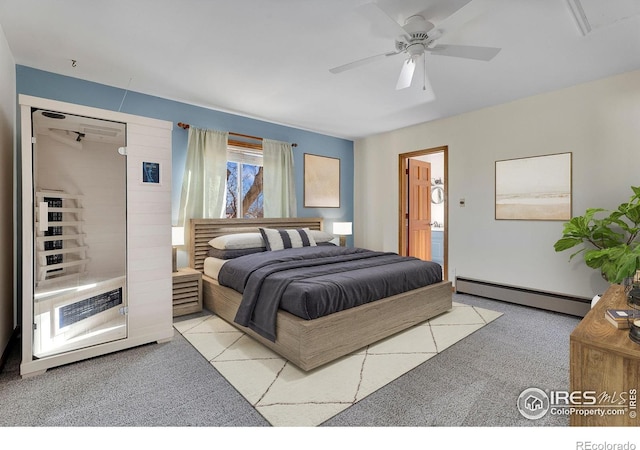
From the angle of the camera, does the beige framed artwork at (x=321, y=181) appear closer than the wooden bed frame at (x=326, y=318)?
No

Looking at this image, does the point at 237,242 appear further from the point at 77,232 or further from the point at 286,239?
the point at 77,232

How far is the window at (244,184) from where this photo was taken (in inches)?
174

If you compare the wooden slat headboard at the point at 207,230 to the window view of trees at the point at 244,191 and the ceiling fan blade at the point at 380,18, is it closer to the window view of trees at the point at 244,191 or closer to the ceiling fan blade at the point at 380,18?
the window view of trees at the point at 244,191

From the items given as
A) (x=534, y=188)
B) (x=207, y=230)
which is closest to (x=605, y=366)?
(x=534, y=188)

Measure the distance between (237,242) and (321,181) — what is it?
2.20 meters

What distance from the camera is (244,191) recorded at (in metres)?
4.55

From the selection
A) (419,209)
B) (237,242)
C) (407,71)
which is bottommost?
(237,242)

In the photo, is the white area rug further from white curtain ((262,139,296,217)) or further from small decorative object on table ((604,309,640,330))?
white curtain ((262,139,296,217))

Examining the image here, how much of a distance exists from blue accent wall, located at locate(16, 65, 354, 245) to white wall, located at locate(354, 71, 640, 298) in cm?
96

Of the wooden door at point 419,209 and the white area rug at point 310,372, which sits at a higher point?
the wooden door at point 419,209

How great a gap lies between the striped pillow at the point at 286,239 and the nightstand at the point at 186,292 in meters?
0.94

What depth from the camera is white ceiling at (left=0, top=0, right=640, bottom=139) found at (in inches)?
83.3

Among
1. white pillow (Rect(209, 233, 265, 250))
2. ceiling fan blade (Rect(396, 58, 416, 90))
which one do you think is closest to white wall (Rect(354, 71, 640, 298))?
ceiling fan blade (Rect(396, 58, 416, 90))

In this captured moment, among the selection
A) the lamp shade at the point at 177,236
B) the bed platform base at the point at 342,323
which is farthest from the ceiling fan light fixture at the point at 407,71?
the lamp shade at the point at 177,236
